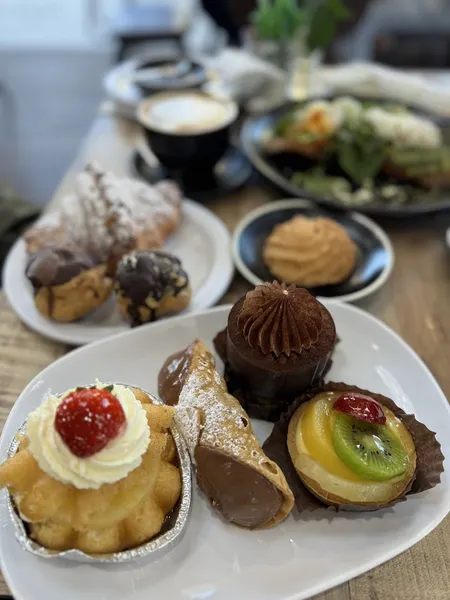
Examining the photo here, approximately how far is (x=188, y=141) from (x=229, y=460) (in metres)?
1.31

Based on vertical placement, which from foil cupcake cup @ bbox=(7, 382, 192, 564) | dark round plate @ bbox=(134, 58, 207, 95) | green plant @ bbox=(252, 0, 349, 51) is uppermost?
green plant @ bbox=(252, 0, 349, 51)

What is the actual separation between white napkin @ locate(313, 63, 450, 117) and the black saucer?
69 cm


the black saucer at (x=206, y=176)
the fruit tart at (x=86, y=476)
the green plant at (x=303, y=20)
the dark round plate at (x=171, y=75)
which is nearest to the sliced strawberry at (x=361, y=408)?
the fruit tart at (x=86, y=476)

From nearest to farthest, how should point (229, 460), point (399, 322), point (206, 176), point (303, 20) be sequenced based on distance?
point (229, 460), point (399, 322), point (206, 176), point (303, 20)

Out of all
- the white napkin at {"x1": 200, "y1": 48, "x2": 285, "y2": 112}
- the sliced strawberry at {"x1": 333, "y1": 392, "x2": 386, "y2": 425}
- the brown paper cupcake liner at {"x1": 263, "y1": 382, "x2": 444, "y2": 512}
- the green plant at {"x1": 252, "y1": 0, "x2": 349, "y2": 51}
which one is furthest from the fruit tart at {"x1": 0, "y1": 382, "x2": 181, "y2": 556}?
the green plant at {"x1": 252, "y1": 0, "x2": 349, "y2": 51}

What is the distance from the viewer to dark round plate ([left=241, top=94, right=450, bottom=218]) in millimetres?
1986

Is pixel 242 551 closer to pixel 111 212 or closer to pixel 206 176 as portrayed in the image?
pixel 111 212

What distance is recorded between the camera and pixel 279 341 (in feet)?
4.13

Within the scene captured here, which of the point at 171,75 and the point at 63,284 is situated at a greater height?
the point at 171,75

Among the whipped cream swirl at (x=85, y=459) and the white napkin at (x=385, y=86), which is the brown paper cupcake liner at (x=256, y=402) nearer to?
the whipped cream swirl at (x=85, y=459)

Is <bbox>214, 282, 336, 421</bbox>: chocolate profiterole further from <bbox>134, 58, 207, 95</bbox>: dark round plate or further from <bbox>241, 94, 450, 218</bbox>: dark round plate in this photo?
<bbox>134, 58, 207, 95</bbox>: dark round plate

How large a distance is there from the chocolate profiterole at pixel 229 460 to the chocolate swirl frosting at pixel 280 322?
15cm

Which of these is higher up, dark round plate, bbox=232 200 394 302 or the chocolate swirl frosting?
the chocolate swirl frosting

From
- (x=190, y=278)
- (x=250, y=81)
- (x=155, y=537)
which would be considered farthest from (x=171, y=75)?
(x=155, y=537)
